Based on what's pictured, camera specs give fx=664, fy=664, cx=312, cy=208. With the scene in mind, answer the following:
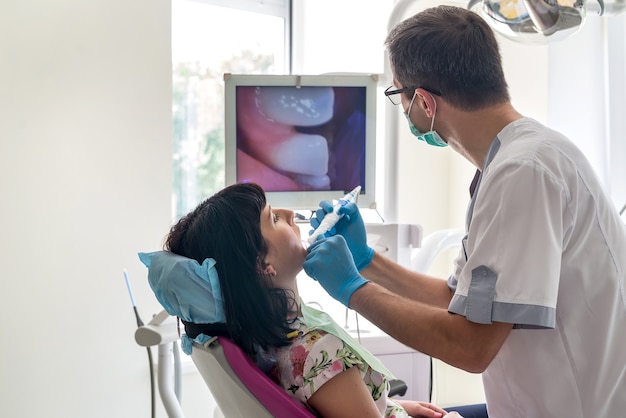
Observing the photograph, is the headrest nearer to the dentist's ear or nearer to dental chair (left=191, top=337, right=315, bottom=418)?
dental chair (left=191, top=337, right=315, bottom=418)

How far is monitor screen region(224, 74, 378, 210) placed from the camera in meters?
2.04

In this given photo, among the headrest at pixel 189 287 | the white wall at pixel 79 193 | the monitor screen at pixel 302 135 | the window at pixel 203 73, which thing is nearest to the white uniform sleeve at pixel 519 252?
the headrest at pixel 189 287

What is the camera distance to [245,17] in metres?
2.92

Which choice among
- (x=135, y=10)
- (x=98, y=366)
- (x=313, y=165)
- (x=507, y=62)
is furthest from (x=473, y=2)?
(x=98, y=366)

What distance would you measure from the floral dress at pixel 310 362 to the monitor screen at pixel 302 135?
76 cm

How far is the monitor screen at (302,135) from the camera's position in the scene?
6.69 feet

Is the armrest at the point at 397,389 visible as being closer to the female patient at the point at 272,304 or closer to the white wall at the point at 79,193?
the female patient at the point at 272,304

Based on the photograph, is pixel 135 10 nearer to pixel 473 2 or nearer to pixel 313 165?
pixel 313 165

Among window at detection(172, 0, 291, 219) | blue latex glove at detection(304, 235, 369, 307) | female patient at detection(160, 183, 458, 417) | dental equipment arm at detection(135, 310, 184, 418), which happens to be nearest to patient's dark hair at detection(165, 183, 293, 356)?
female patient at detection(160, 183, 458, 417)

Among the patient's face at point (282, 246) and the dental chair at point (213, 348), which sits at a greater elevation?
the patient's face at point (282, 246)

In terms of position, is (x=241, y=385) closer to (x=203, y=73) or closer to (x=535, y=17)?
(x=535, y=17)

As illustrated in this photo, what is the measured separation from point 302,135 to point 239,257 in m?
0.83

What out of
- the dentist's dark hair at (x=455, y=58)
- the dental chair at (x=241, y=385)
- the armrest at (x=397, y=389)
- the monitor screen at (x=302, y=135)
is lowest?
A: the armrest at (x=397, y=389)

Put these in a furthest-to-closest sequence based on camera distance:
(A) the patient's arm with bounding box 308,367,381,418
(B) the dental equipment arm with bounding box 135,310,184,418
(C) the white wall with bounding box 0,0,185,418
→ (C) the white wall with bounding box 0,0,185,418 → (B) the dental equipment arm with bounding box 135,310,184,418 → (A) the patient's arm with bounding box 308,367,381,418
